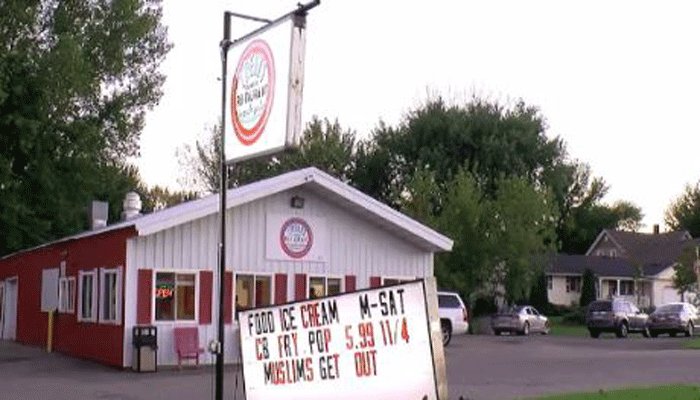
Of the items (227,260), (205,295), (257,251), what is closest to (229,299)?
(205,295)

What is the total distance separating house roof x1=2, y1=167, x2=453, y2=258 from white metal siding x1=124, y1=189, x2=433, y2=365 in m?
0.38

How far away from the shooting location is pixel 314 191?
28203mm

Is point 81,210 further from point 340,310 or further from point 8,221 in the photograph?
point 340,310

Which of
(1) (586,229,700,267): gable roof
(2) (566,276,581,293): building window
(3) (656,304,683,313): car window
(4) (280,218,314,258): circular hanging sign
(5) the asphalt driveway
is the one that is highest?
(1) (586,229,700,267): gable roof

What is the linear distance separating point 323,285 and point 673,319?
882 inches

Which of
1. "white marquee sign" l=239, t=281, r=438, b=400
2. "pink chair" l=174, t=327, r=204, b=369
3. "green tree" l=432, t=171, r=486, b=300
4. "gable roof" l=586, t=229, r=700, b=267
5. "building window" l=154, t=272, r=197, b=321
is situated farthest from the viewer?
"gable roof" l=586, t=229, r=700, b=267

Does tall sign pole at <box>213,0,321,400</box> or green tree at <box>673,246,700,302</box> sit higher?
tall sign pole at <box>213,0,321,400</box>

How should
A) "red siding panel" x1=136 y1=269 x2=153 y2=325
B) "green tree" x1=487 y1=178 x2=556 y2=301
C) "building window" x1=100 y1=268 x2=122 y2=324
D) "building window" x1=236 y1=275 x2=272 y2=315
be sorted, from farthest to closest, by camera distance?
"green tree" x1=487 y1=178 x2=556 y2=301 → "building window" x1=236 y1=275 x2=272 y2=315 → "building window" x1=100 y1=268 x2=122 y2=324 → "red siding panel" x1=136 y1=269 x2=153 y2=325

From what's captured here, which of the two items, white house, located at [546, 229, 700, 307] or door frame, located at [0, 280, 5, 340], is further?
white house, located at [546, 229, 700, 307]

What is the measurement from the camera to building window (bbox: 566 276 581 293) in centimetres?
7150

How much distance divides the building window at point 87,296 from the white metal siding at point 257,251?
279 centimetres

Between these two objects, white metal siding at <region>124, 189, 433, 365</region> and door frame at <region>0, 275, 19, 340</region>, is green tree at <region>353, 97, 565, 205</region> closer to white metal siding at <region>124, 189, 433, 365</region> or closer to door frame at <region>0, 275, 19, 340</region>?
door frame at <region>0, 275, 19, 340</region>

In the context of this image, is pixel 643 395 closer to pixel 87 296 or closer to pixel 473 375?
pixel 473 375

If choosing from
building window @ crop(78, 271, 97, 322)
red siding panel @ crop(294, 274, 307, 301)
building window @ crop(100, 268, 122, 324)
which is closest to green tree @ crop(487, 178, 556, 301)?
red siding panel @ crop(294, 274, 307, 301)
